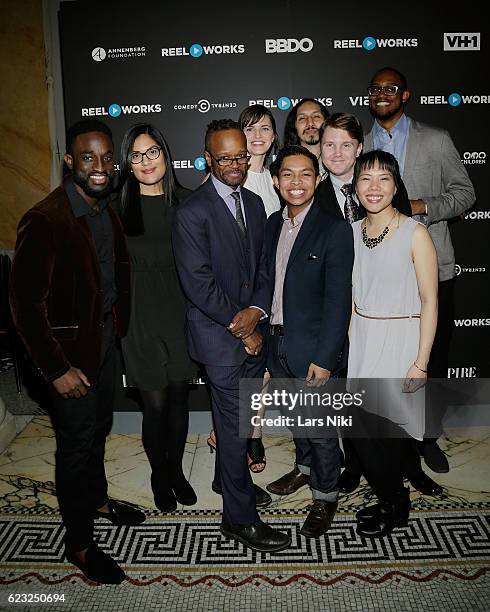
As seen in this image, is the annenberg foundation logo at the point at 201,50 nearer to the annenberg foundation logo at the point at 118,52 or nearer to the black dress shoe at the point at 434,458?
the annenberg foundation logo at the point at 118,52

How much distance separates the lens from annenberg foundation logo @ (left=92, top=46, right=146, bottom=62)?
4117 millimetres

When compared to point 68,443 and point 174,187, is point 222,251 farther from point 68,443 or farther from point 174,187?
point 68,443

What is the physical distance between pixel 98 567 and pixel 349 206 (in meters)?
2.02

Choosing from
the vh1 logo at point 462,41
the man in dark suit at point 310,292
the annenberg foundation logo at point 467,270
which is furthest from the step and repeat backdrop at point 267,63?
the man in dark suit at point 310,292

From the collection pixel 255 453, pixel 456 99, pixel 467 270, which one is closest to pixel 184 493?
pixel 255 453

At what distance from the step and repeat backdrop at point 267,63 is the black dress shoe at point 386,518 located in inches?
83.0

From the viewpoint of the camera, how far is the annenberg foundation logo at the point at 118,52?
13.5 feet

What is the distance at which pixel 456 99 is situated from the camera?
4.09m

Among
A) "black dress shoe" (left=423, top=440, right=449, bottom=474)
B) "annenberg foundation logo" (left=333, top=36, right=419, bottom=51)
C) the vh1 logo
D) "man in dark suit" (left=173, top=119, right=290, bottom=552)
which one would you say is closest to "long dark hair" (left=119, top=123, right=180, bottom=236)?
"man in dark suit" (left=173, top=119, right=290, bottom=552)

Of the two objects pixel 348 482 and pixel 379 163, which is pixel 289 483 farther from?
pixel 379 163

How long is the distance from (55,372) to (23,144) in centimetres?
321

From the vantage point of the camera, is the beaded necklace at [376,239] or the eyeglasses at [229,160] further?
the beaded necklace at [376,239]

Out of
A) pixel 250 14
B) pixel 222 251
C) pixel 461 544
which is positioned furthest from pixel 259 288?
pixel 250 14

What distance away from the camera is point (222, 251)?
2621mm
